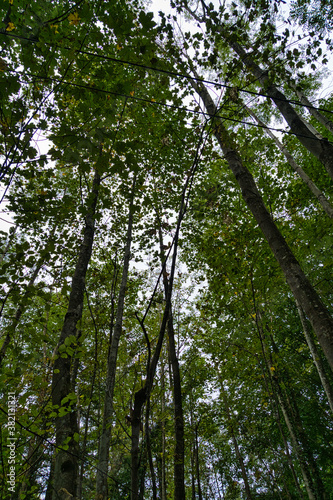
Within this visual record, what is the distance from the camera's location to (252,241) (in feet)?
19.2

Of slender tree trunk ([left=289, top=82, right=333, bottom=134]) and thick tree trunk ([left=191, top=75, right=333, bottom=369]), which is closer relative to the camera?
thick tree trunk ([left=191, top=75, right=333, bottom=369])

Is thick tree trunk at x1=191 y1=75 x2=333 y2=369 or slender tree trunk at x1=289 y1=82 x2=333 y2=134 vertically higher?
slender tree trunk at x1=289 y1=82 x2=333 y2=134

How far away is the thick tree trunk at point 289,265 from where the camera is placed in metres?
2.35

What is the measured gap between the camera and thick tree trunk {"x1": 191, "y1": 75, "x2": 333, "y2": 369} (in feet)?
7.70

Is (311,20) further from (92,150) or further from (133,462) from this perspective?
(133,462)

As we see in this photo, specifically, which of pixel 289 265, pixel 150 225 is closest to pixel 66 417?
pixel 289 265

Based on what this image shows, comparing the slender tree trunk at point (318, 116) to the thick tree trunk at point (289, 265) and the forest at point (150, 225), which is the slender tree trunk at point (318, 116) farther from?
the thick tree trunk at point (289, 265)

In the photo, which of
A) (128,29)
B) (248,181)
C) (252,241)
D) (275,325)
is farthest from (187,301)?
(128,29)

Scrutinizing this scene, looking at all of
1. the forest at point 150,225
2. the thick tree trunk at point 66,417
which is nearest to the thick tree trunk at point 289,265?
the forest at point 150,225

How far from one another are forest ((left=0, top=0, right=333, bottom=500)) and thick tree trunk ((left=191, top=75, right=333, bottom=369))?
0.02 meters

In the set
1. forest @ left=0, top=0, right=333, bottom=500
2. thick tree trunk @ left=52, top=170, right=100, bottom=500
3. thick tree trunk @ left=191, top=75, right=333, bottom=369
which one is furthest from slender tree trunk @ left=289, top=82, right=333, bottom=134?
thick tree trunk @ left=52, top=170, right=100, bottom=500

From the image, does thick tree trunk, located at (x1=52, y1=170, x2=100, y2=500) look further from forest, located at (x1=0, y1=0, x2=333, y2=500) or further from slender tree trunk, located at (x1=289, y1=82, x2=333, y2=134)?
slender tree trunk, located at (x1=289, y1=82, x2=333, y2=134)

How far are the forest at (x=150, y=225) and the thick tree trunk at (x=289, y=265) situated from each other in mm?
18

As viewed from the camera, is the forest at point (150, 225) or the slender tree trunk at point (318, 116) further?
the slender tree trunk at point (318, 116)
